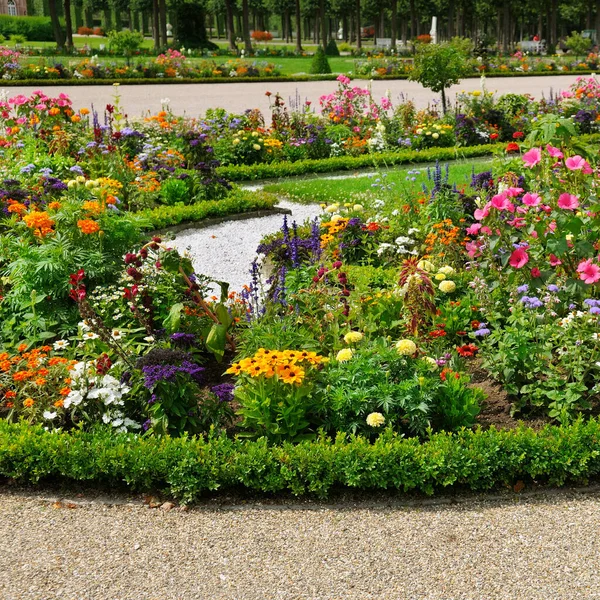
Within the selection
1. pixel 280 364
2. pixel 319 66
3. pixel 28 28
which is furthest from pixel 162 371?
pixel 28 28

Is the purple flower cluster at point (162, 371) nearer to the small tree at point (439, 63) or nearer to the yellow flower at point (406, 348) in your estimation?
the yellow flower at point (406, 348)

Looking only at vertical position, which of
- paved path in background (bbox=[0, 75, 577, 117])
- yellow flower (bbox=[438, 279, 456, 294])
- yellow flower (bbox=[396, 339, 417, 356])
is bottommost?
yellow flower (bbox=[396, 339, 417, 356])

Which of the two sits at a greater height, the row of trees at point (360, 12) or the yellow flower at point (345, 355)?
the row of trees at point (360, 12)

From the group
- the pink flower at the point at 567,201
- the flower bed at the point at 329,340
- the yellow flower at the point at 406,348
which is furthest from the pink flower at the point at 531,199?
the yellow flower at the point at 406,348

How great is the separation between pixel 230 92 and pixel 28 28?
3118 centimetres

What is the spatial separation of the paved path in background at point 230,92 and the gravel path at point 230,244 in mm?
7849

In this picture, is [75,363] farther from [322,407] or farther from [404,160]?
[404,160]

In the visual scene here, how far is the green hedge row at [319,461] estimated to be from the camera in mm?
3818

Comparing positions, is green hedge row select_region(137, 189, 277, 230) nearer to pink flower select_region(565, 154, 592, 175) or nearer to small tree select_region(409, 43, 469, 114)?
pink flower select_region(565, 154, 592, 175)

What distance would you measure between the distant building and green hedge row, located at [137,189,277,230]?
60.7 m

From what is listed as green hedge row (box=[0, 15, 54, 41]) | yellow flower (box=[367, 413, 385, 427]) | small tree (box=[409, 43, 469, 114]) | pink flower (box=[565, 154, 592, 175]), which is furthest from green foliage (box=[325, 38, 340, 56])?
yellow flower (box=[367, 413, 385, 427])

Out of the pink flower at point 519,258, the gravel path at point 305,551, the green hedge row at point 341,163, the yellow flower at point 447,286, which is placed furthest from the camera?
the green hedge row at point 341,163

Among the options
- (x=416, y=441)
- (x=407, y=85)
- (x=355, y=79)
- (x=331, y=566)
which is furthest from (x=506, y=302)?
(x=355, y=79)

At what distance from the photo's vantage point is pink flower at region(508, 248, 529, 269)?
4.66 meters
